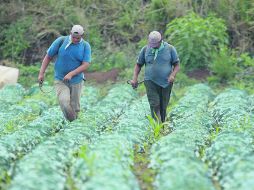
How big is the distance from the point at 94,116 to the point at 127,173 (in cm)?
521

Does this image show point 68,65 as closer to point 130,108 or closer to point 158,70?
point 158,70

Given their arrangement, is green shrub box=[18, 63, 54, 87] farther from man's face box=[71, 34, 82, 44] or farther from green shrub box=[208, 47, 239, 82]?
man's face box=[71, 34, 82, 44]

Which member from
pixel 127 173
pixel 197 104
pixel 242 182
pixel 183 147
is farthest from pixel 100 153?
Result: pixel 197 104

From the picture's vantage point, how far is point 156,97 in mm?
12094

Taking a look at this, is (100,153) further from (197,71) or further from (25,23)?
(25,23)

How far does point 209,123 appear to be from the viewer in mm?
11523

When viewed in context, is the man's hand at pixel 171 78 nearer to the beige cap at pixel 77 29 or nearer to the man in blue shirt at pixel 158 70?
the man in blue shirt at pixel 158 70

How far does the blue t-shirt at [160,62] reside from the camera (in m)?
11.9

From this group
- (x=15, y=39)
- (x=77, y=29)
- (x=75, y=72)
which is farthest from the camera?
(x=15, y=39)

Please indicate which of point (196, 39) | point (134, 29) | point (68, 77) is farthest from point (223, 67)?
point (68, 77)

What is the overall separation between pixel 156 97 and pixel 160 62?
2.22 feet

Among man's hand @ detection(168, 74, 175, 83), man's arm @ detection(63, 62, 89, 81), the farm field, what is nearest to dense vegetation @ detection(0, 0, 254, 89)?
the farm field

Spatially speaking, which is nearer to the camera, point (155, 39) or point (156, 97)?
point (155, 39)

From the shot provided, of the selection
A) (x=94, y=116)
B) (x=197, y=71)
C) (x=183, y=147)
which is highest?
(x=183, y=147)
